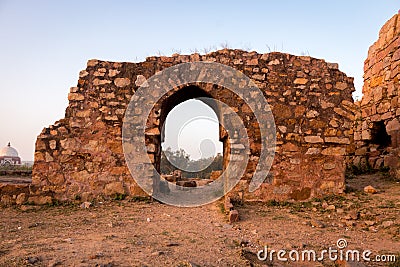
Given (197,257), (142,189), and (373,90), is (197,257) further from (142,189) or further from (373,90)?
(373,90)

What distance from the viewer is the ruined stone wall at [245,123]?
5.83 m

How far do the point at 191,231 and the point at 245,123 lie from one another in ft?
8.76

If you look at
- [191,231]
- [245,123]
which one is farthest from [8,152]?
[191,231]

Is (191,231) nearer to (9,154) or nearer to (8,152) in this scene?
(9,154)

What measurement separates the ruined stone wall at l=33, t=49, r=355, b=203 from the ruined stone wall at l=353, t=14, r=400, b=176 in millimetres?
1935

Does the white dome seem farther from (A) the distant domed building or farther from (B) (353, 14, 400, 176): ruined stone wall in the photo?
(B) (353, 14, 400, 176): ruined stone wall

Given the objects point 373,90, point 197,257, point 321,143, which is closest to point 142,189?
point 197,257

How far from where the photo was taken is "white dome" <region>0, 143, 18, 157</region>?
32031 mm

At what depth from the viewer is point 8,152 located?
106 ft

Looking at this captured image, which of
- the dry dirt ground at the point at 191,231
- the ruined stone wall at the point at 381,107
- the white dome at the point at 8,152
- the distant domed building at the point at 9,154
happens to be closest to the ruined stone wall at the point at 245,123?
the dry dirt ground at the point at 191,231

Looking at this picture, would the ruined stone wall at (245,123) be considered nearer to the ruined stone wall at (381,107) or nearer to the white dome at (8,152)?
the ruined stone wall at (381,107)

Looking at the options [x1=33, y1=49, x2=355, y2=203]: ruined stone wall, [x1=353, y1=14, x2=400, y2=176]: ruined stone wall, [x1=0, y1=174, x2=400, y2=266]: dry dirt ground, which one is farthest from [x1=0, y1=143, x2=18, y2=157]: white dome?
[x1=353, y1=14, x2=400, y2=176]: ruined stone wall

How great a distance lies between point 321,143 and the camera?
605 centimetres

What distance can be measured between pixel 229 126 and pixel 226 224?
7.10 ft
